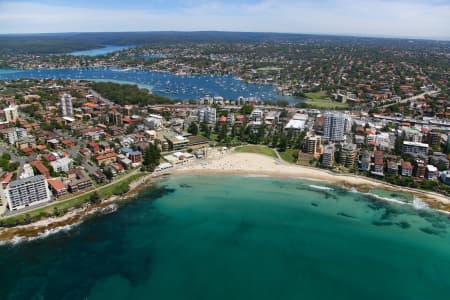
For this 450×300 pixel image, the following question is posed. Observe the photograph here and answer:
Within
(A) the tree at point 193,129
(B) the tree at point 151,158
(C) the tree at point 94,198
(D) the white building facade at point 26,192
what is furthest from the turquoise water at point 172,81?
(D) the white building facade at point 26,192

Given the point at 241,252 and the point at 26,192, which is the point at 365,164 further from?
the point at 26,192

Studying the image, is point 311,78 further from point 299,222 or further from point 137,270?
point 137,270

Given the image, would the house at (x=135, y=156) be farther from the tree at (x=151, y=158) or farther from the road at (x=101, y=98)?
the road at (x=101, y=98)

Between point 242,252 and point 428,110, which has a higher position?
point 428,110

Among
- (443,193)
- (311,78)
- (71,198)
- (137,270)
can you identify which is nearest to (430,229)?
(443,193)

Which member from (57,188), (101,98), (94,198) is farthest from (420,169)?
(101,98)
